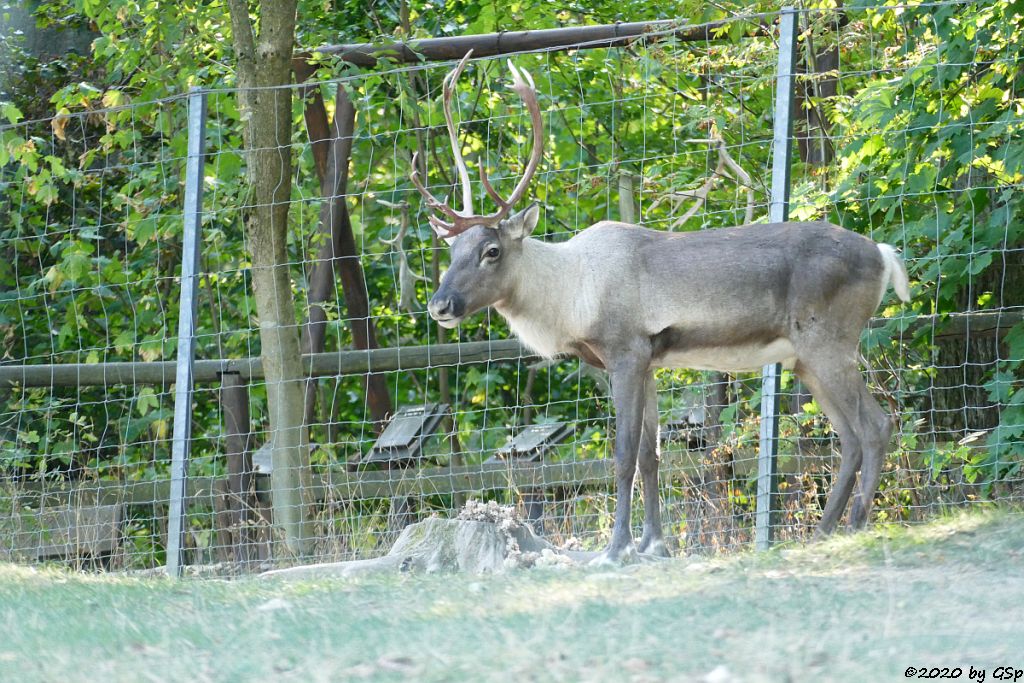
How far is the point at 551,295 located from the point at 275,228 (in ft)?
7.74

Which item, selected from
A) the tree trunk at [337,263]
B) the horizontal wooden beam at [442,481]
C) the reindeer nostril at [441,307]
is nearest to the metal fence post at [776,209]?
the horizontal wooden beam at [442,481]

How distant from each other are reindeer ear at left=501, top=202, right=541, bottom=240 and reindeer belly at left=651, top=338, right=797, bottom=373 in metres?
0.94

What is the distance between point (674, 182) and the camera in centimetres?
918

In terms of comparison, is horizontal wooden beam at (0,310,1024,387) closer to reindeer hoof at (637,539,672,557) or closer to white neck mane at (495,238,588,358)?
white neck mane at (495,238,588,358)

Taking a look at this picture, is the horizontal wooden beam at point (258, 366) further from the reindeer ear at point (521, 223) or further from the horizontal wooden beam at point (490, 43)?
the reindeer ear at point (521, 223)

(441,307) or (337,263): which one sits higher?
(441,307)

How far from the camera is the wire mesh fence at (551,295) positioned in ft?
24.2

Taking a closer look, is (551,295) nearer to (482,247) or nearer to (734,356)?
(482,247)

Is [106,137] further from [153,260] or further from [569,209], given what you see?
[569,209]

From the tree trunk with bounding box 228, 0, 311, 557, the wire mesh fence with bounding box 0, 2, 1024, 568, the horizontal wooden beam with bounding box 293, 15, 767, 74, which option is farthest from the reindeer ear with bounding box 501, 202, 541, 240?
the horizontal wooden beam with bounding box 293, 15, 767, 74

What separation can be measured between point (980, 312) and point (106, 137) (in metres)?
5.92

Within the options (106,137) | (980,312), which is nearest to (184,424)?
(106,137)

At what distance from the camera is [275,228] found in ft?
26.1

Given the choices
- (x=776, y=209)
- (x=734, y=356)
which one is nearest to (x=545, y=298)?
(x=734, y=356)
